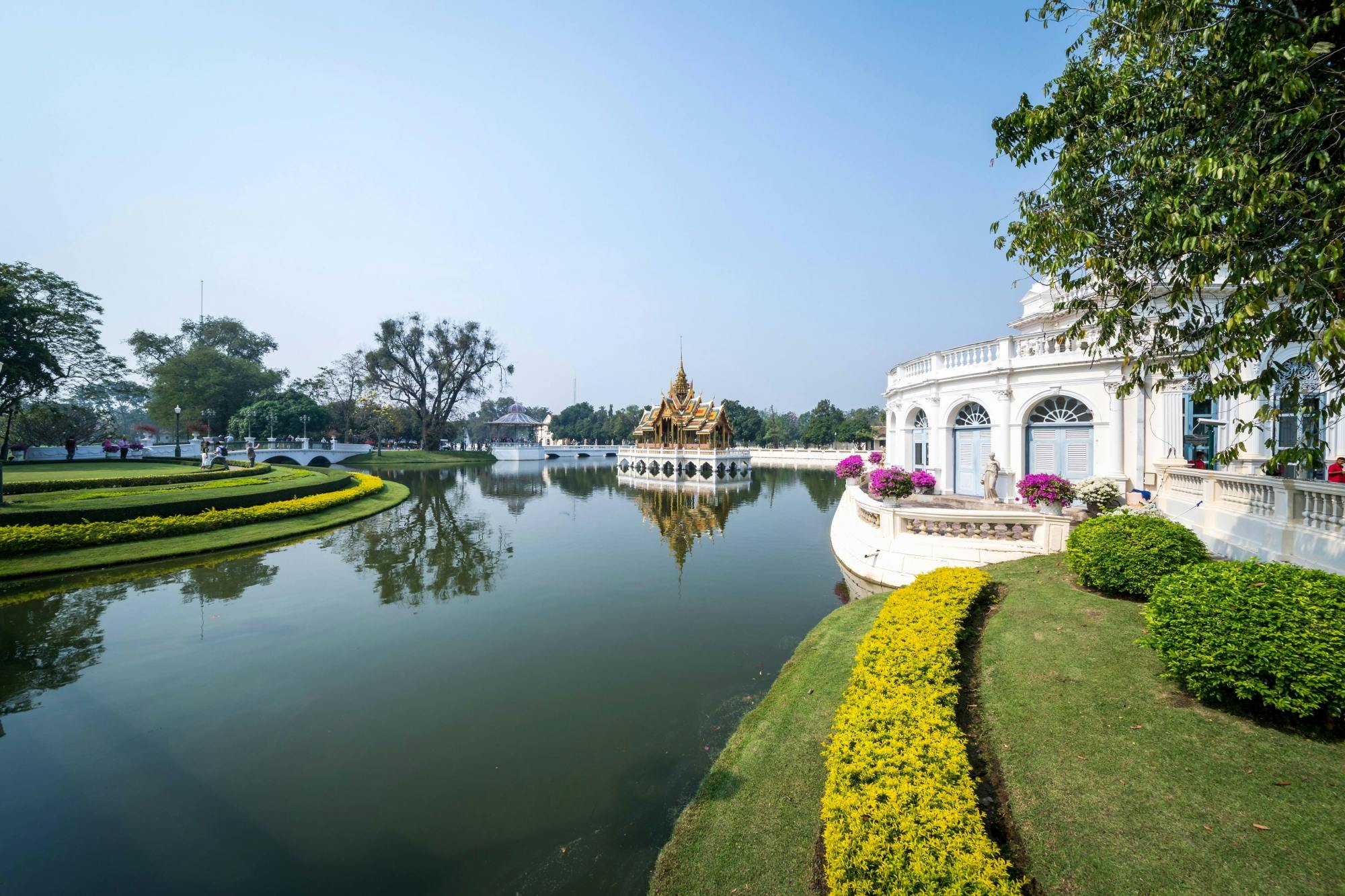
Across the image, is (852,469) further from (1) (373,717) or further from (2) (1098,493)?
(1) (373,717)

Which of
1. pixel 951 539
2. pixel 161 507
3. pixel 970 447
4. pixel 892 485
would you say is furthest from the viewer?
pixel 161 507

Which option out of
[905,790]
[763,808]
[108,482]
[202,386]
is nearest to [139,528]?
[108,482]

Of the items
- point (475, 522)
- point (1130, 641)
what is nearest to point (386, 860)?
point (1130, 641)

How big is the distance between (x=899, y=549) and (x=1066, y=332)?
17.7 ft

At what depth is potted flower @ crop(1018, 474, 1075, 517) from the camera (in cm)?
1036

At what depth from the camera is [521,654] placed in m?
8.35

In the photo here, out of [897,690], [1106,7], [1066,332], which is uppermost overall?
[1106,7]

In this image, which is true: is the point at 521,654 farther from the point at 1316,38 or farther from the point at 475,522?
the point at 475,522

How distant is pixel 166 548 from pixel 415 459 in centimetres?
4691

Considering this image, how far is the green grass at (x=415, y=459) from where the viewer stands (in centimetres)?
5456

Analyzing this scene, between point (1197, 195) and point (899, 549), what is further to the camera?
point (899, 549)

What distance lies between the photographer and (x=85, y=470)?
2466 cm

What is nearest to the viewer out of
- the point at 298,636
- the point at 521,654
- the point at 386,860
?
the point at 386,860

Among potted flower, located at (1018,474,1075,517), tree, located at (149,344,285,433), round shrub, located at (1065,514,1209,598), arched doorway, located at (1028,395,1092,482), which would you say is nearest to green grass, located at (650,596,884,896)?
round shrub, located at (1065,514,1209,598)
